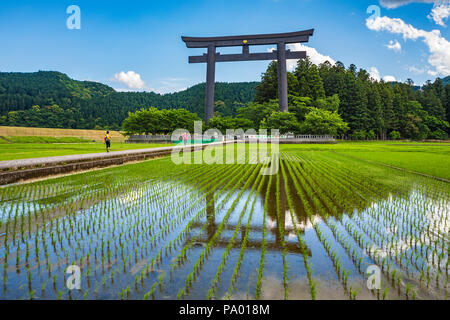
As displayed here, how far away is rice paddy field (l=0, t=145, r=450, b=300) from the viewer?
2582 mm

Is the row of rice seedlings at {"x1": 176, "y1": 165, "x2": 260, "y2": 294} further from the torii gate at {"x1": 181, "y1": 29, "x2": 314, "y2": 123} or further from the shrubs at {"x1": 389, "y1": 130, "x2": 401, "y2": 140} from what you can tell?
the shrubs at {"x1": 389, "y1": 130, "x2": 401, "y2": 140}

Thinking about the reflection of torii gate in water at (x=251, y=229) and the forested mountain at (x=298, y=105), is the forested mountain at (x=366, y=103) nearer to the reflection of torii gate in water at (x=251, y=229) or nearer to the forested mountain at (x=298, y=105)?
the forested mountain at (x=298, y=105)

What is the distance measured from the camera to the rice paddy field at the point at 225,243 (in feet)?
8.47

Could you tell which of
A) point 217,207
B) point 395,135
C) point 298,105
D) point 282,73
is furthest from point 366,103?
point 217,207

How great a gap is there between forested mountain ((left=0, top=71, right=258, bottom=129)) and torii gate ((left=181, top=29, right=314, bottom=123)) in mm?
33957

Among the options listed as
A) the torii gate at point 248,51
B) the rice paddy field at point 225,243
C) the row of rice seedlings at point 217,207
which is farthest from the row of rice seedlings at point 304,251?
the torii gate at point 248,51

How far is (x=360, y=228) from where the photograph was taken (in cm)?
423

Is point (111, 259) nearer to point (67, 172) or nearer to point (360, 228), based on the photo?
point (360, 228)

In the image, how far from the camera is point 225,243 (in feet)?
11.9

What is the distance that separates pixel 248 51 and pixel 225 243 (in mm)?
36469

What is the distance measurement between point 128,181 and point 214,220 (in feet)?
15.3
